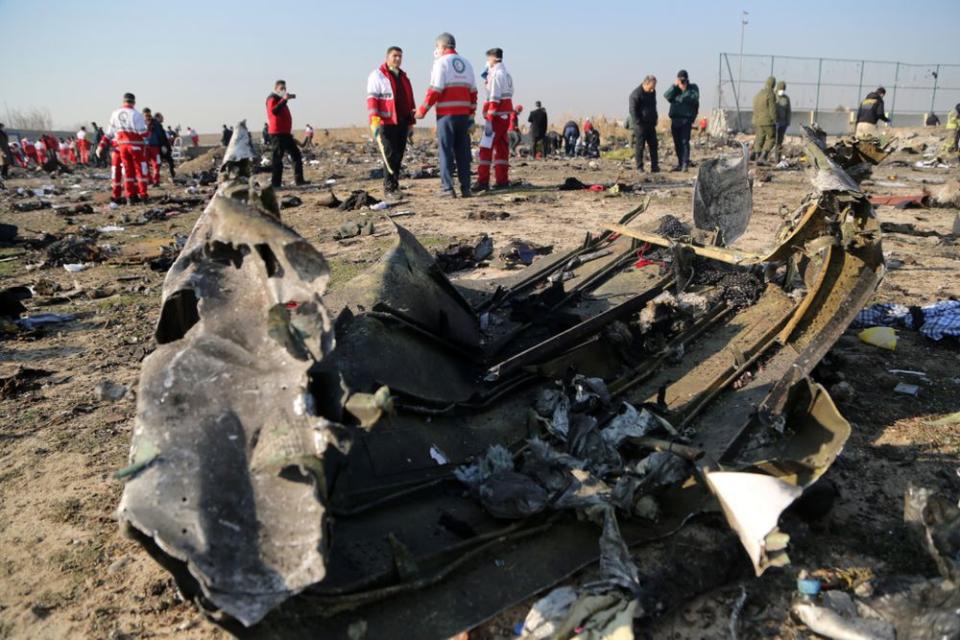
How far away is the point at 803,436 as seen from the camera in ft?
9.04

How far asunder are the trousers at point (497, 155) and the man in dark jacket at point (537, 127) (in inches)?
337

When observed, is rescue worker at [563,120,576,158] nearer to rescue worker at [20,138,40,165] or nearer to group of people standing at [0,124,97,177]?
group of people standing at [0,124,97,177]

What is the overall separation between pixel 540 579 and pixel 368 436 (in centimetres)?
84

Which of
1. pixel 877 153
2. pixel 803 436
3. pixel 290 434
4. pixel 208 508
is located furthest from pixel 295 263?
pixel 877 153

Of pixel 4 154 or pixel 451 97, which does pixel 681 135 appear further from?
pixel 4 154

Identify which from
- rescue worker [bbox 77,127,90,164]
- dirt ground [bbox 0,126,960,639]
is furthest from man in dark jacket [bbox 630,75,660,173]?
rescue worker [bbox 77,127,90,164]

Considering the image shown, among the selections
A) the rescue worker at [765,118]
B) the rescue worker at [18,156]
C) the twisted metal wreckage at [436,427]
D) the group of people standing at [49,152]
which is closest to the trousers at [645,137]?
the rescue worker at [765,118]

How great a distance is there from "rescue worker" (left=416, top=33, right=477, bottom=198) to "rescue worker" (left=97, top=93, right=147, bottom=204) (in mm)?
5481

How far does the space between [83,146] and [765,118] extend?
88.6ft

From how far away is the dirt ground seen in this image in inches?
90.1

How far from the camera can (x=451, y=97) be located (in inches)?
395

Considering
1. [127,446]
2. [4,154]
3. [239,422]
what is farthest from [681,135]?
[4,154]

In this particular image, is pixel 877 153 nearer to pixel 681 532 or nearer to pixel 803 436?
pixel 803 436

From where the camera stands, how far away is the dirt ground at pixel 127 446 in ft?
7.51
